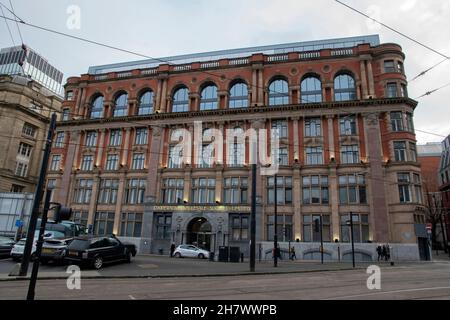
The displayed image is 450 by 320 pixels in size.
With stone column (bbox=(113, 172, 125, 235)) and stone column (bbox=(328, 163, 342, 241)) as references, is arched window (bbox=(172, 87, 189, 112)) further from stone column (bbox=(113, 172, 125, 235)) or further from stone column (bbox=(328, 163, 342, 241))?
stone column (bbox=(328, 163, 342, 241))

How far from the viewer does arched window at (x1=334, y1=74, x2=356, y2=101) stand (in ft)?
127

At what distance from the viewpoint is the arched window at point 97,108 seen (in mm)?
47191

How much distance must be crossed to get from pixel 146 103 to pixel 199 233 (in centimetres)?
2085

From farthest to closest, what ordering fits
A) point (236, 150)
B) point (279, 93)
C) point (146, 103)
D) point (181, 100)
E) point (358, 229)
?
point (146, 103)
point (181, 100)
point (279, 93)
point (236, 150)
point (358, 229)

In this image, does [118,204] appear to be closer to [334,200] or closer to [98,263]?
[98,263]

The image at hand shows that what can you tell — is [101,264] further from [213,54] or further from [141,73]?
[213,54]

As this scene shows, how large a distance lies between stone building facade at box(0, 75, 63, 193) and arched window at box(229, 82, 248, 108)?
26.8 metres

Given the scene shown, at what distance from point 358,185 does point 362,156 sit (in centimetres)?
356

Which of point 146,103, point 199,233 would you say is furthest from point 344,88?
point 146,103

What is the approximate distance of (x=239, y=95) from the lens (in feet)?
138

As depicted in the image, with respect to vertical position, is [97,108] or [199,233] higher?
[97,108]

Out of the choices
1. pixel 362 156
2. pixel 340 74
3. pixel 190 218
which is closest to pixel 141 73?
pixel 190 218

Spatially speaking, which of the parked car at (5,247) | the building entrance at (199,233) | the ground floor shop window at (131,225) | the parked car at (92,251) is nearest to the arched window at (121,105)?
the ground floor shop window at (131,225)

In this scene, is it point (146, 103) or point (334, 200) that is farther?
point (146, 103)
